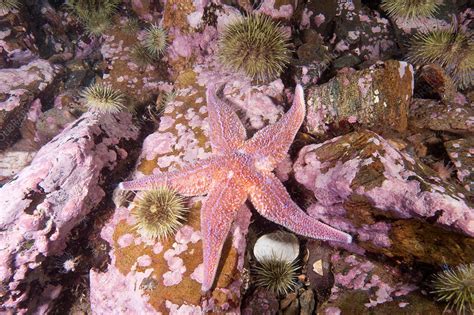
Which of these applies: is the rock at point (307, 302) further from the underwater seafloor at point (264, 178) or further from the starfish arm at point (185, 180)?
the starfish arm at point (185, 180)

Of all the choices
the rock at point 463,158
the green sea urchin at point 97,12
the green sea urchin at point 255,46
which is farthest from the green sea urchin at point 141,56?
the rock at point 463,158

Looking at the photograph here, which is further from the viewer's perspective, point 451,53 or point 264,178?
point 451,53

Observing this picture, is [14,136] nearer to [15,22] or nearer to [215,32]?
[15,22]

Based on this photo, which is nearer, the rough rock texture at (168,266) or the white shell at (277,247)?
the rough rock texture at (168,266)

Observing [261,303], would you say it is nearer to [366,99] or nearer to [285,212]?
[285,212]

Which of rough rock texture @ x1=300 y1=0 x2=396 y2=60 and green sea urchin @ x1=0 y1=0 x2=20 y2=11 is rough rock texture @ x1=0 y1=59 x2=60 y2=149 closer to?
green sea urchin @ x1=0 y1=0 x2=20 y2=11

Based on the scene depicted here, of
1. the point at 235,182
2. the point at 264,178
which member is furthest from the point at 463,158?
the point at 235,182

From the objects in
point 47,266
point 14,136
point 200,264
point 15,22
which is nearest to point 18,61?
point 15,22
